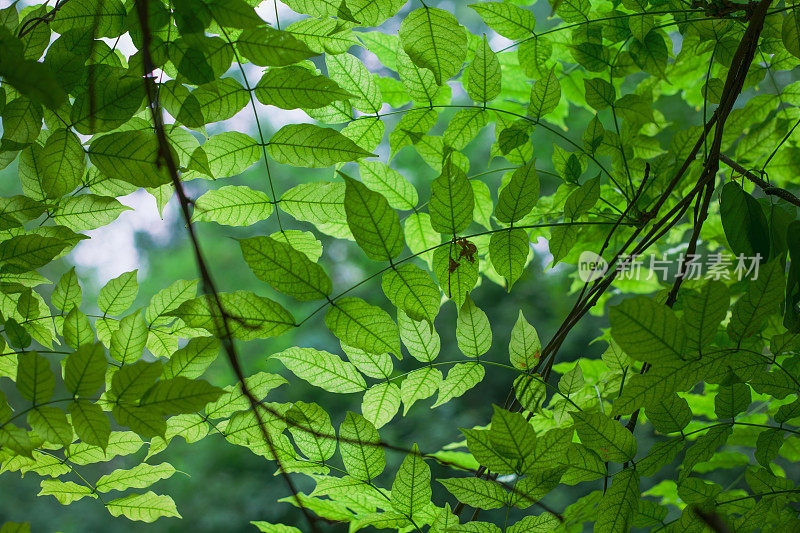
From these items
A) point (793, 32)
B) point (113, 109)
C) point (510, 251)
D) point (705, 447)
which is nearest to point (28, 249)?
point (113, 109)

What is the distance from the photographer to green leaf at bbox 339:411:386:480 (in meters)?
0.56

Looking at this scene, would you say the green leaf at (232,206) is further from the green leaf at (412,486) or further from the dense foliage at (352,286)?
the green leaf at (412,486)

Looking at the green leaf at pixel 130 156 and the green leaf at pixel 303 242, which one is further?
the green leaf at pixel 303 242

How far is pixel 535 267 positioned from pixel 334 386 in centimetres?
393

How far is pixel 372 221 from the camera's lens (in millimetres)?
472

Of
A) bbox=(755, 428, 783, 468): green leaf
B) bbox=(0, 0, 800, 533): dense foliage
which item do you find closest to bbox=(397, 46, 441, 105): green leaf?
bbox=(0, 0, 800, 533): dense foliage

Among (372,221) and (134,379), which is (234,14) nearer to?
(372,221)

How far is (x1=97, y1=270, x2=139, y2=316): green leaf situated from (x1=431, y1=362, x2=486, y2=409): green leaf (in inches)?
14.7

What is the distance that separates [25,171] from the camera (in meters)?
0.57

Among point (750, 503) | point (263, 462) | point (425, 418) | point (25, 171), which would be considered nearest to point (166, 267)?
point (263, 462)

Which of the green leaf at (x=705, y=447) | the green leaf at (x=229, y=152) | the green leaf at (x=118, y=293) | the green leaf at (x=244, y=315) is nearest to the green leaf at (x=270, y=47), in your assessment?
the green leaf at (x=229, y=152)

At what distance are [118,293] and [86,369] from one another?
0.75 feet

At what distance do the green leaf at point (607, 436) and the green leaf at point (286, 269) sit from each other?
276 millimetres

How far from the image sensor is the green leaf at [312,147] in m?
0.52
